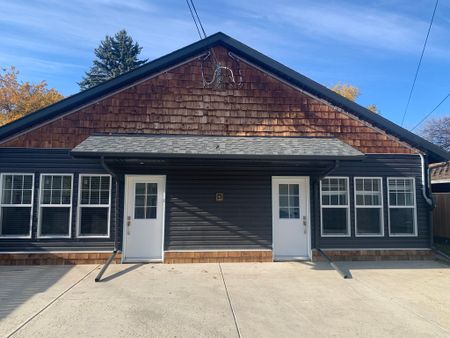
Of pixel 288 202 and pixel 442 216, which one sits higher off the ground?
pixel 288 202

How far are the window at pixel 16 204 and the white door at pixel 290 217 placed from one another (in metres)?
6.00

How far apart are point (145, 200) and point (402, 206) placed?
6.73 meters

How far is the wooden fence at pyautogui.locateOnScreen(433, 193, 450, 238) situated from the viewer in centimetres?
1085

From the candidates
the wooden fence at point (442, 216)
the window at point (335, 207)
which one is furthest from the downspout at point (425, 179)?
the wooden fence at point (442, 216)

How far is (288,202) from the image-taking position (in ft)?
28.0

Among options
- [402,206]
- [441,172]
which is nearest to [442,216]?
[402,206]

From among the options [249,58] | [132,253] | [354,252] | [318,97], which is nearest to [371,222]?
[354,252]

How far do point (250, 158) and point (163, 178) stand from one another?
8.19 feet

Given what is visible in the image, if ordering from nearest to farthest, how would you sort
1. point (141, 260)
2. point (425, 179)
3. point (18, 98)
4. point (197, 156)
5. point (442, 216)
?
point (197, 156), point (141, 260), point (425, 179), point (442, 216), point (18, 98)

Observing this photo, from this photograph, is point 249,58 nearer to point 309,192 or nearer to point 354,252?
point 309,192

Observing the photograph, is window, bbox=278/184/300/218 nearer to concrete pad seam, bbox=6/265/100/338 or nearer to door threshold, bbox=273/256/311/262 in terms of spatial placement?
door threshold, bbox=273/256/311/262

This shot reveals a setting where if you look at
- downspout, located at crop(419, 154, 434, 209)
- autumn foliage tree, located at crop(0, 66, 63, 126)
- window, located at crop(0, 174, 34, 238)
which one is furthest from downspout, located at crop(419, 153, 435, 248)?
autumn foliage tree, located at crop(0, 66, 63, 126)

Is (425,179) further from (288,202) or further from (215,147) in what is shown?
(215,147)

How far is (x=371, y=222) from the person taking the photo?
860cm
